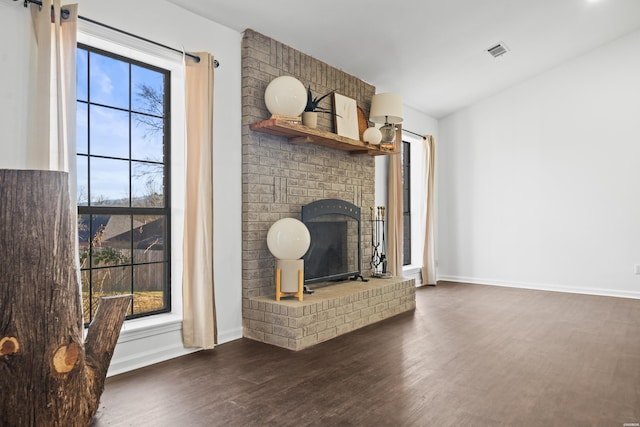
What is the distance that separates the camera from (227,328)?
3.85 metres

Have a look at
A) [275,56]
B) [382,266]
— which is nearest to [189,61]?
[275,56]

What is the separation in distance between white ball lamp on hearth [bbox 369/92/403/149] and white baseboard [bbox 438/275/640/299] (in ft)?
10.6

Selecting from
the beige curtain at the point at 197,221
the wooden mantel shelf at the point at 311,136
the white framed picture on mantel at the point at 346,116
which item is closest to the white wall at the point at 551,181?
the wooden mantel shelf at the point at 311,136

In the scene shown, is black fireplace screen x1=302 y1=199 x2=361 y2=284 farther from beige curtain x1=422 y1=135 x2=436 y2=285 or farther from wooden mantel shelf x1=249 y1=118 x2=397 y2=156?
beige curtain x1=422 y1=135 x2=436 y2=285

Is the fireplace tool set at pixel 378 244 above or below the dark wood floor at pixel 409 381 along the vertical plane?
above

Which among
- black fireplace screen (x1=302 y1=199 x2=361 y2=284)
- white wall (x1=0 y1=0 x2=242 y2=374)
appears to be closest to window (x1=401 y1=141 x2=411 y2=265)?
black fireplace screen (x1=302 y1=199 x2=361 y2=284)

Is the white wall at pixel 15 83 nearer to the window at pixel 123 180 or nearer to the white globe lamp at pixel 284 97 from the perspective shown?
the window at pixel 123 180

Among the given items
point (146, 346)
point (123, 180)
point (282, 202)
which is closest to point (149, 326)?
point (146, 346)

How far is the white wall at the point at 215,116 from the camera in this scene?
2.61m

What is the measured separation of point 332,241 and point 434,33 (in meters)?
2.54

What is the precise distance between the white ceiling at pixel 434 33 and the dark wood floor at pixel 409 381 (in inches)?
115

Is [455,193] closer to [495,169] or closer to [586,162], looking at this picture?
[495,169]

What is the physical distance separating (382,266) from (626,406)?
3568 mm

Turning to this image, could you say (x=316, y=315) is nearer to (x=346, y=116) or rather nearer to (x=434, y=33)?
(x=346, y=116)
